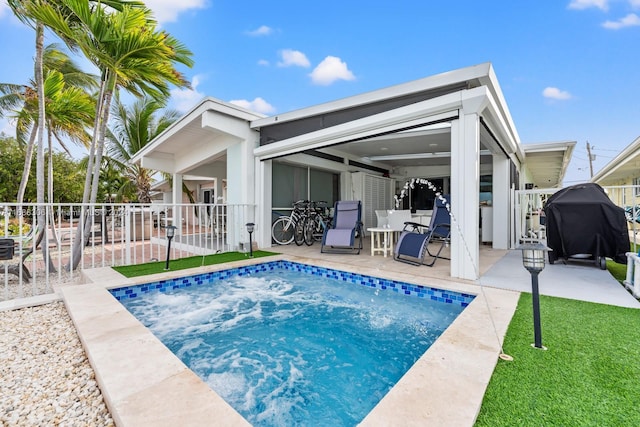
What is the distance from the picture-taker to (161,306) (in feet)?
12.0

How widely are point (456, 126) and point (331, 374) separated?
137 inches

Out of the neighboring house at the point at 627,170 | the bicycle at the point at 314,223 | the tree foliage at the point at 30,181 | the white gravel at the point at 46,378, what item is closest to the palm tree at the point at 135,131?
the tree foliage at the point at 30,181

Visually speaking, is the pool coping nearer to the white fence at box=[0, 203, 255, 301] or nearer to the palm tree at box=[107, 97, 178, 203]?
the white fence at box=[0, 203, 255, 301]

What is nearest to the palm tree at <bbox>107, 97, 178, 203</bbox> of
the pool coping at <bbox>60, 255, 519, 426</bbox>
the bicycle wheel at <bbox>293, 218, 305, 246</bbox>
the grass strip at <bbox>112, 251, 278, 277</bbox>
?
the bicycle wheel at <bbox>293, 218, 305, 246</bbox>

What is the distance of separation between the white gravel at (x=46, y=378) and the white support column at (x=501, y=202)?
25.4 ft

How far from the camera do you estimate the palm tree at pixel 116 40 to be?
4.64 m

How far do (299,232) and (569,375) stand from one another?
6.39 metres

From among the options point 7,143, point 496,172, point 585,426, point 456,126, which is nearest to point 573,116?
point 496,172

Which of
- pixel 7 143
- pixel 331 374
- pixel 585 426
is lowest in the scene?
pixel 331 374

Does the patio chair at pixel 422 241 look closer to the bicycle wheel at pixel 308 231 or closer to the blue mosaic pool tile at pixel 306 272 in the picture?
the blue mosaic pool tile at pixel 306 272

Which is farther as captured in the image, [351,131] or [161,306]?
[351,131]

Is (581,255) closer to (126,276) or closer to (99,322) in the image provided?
(99,322)

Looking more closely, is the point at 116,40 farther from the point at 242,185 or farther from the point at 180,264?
the point at 180,264

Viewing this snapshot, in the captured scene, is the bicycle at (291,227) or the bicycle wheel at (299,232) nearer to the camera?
the bicycle at (291,227)
